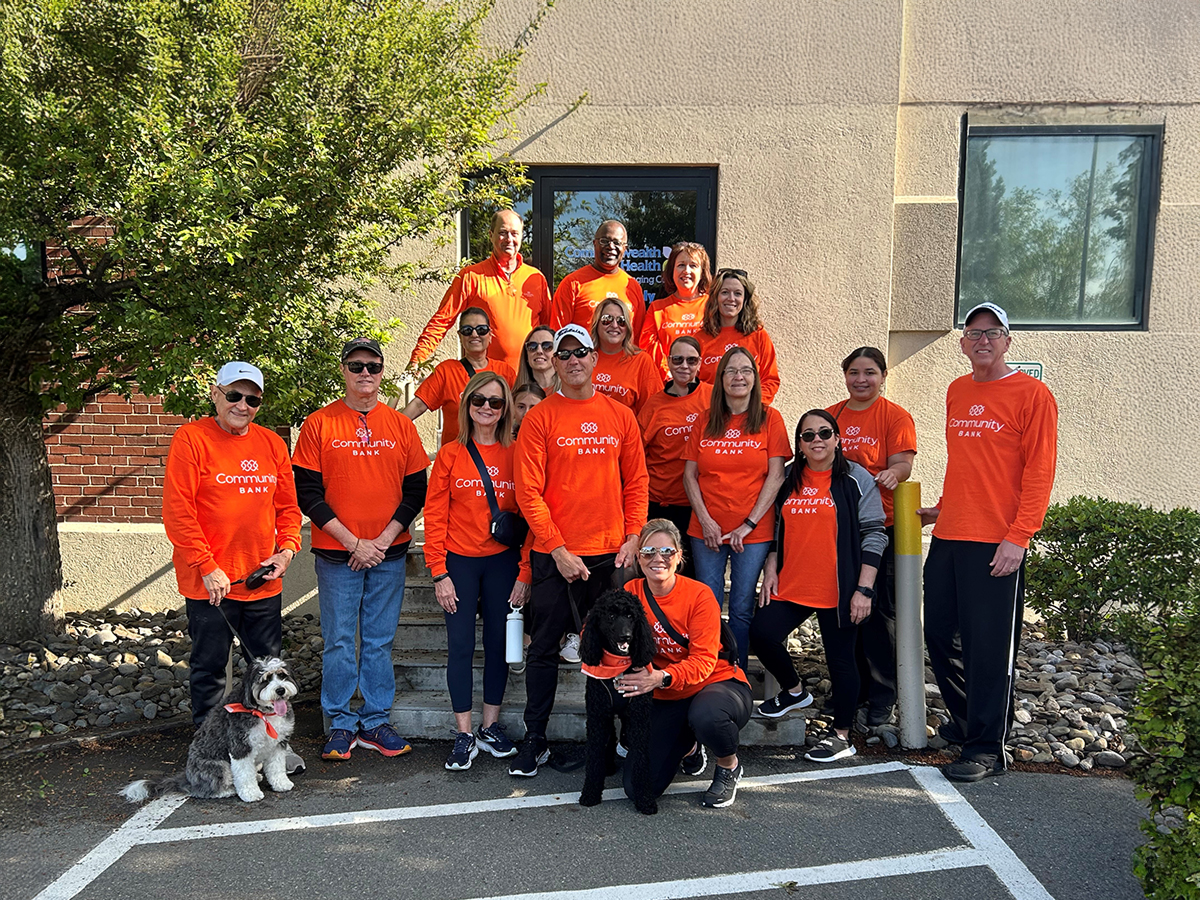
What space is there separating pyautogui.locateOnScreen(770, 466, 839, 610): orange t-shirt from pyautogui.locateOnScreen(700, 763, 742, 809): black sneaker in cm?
99

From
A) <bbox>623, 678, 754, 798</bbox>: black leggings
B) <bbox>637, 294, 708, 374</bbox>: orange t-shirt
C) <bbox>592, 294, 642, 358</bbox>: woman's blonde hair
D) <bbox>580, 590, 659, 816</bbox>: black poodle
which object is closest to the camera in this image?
<bbox>580, 590, 659, 816</bbox>: black poodle

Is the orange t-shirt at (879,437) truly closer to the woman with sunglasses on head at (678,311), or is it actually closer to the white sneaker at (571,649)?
the woman with sunglasses on head at (678,311)

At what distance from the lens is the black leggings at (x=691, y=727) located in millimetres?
4070

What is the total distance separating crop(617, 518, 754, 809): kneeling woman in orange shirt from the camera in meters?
4.09

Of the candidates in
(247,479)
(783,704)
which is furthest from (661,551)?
(247,479)

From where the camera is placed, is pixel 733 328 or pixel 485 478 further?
pixel 733 328

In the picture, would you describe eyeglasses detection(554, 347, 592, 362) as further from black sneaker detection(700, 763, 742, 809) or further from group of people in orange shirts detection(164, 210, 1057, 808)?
black sneaker detection(700, 763, 742, 809)

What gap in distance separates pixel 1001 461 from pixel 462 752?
3.19 m

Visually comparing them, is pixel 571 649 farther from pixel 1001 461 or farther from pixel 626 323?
pixel 1001 461

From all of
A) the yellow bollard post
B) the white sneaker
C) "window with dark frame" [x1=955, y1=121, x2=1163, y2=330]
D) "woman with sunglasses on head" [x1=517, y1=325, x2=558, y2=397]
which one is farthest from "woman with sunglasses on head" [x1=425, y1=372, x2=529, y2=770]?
"window with dark frame" [x1=955, y1=121, x2=1163, y2=330]

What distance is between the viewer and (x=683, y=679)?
13.3ft

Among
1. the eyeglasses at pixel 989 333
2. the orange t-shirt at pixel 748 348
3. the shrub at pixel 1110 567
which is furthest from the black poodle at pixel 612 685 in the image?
the shrub at pixel 1110 567

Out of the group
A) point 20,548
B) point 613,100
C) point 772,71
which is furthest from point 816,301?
point 20,548

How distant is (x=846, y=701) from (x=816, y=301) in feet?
12.5
